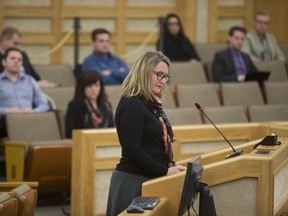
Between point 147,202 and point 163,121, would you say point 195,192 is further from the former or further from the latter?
point 163,121

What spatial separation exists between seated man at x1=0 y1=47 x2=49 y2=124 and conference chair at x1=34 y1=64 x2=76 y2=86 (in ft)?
2.64

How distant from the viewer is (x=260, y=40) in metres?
9.11

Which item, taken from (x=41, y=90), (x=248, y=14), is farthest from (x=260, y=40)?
(x=41, y=90)

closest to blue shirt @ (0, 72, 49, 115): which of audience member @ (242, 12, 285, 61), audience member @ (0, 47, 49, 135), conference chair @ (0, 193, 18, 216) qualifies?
audience member @ (0, 47, 49, 135)

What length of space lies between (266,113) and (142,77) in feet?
11.3

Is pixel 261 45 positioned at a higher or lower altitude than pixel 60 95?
higher

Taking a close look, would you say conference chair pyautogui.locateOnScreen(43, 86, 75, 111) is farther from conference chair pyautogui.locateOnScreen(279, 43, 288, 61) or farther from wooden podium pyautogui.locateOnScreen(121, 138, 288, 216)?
wooden podium pyautogui.locateOnScreen(121, 138, 288, 216)

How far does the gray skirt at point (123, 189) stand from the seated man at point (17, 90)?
2853 millimetres

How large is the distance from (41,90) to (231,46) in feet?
7.01

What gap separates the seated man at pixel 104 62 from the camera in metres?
7.73

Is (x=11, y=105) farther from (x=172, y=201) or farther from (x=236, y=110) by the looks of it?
(x=172, y=201)

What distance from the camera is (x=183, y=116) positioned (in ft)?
22.1

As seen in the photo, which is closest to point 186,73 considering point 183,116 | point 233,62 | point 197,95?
point 233,62

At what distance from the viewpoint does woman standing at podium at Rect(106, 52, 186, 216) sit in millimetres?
3840
